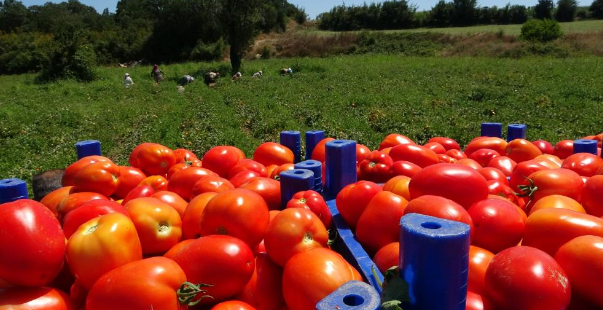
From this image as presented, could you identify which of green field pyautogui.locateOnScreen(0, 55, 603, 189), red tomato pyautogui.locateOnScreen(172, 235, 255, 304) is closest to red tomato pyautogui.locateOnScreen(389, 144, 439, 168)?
red tomato pyautogui.locateOnScreen(172, 235, 255, 304)

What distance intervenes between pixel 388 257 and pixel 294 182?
761mm

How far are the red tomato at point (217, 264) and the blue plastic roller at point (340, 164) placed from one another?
3.36ft

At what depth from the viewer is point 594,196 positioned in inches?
77.4

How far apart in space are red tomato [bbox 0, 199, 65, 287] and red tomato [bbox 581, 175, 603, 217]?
2.22 meters

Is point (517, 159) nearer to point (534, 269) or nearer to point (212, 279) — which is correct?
point (534, 269)

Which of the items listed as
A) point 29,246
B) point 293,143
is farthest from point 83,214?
point 293,143

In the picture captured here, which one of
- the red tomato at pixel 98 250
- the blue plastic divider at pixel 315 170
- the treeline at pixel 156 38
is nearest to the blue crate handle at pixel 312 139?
the blue plastic divider at pixel 315 170

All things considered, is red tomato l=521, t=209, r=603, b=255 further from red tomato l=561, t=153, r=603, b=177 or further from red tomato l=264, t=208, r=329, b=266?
red tomato l=561, t=153, r=603, b=177

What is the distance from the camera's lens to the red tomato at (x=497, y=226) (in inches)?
66.9

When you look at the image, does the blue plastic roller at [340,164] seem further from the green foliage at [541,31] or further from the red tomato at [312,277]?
the green foliage at [541,31]

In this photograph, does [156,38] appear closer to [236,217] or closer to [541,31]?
[541,31]

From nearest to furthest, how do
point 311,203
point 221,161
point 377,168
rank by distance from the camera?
point 311,203, point 377,168, point 221,161

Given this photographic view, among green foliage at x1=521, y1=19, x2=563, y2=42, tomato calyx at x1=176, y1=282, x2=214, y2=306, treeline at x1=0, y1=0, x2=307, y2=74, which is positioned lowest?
tomato calyx at x1=176, y1=282, x2=214, y2=306

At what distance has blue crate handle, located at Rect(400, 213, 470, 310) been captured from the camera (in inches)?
44.1
